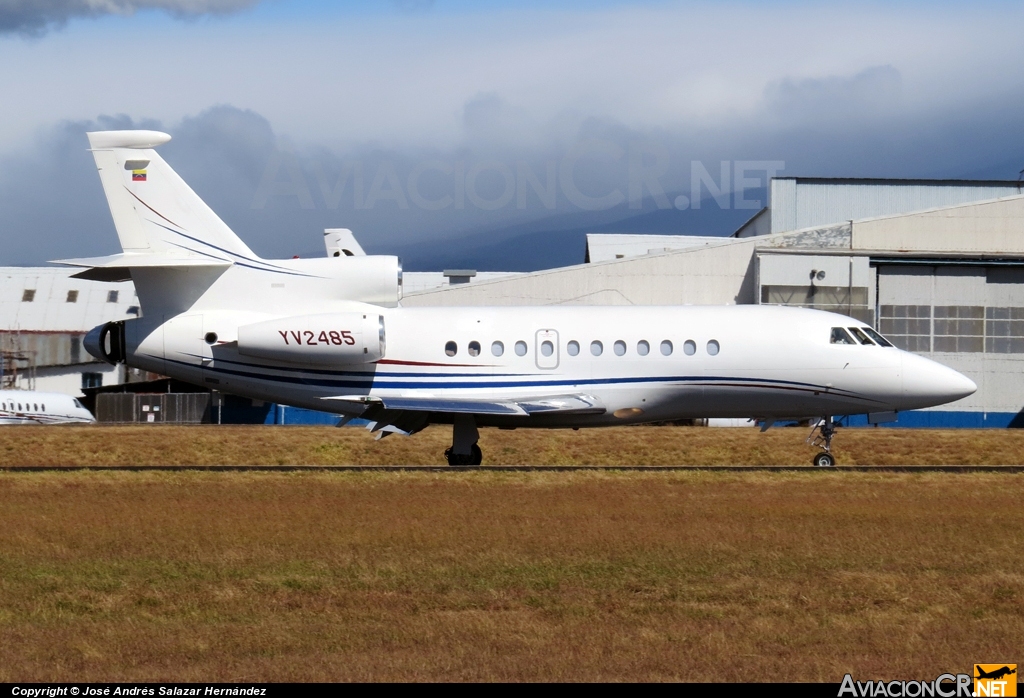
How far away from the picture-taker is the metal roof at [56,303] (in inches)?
3007

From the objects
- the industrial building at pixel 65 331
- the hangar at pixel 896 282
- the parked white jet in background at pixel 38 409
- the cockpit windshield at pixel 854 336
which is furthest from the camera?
the industrial building at pixel 65 331

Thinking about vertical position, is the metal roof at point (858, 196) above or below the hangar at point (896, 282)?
above

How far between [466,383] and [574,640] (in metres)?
15.8

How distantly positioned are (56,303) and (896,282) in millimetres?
53473

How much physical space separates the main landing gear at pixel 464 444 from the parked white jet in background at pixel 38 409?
115 feet

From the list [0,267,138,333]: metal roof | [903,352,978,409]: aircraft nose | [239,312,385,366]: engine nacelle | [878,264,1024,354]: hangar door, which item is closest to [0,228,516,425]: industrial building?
[0,267,138,333]: metal roof

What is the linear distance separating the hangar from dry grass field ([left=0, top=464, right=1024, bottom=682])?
31.2 metres

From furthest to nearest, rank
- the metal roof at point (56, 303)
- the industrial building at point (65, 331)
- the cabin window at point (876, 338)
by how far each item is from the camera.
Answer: the metal roof at point (56, 303)
the industrial building at point (65, 331)
the cabin window at point (876, 338)

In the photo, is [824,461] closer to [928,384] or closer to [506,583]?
[928,384]

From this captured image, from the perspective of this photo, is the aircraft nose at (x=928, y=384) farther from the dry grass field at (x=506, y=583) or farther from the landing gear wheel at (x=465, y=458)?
the landing gear wheel at (x=465, y=458)

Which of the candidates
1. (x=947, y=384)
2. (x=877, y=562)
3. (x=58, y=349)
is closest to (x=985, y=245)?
(x=947, y=384)

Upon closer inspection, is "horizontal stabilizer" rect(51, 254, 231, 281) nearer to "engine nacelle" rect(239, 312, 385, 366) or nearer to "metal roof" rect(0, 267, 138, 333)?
"engine nacelle" rect(239, 312, 385, 366)

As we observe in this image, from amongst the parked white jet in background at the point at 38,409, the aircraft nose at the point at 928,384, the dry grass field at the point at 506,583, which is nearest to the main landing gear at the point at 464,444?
the dry grass field at the point at 506,583

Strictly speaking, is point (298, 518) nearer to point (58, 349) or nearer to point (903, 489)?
point (903, 489)
